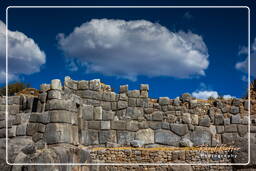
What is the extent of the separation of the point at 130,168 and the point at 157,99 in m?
4.83

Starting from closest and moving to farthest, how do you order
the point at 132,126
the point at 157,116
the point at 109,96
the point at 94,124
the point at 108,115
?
1. the point at 94,124
2. the point at 108,115
3. the point at 132,126
4. the point at 109,96
5. the point at 157,116

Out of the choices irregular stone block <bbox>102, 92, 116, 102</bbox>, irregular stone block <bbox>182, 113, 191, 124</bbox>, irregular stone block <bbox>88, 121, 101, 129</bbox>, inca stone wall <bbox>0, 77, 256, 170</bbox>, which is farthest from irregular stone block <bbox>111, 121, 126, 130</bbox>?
irregular stone block <bbox>182, 113, 191, 124</bbox>

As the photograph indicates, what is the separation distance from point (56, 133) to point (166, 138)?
5674 mm

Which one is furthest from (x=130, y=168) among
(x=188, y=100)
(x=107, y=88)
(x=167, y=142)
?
(x=188, y=100)

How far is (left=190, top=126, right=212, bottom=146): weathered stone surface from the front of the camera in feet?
55.5

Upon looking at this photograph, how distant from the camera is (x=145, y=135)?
16.3 m

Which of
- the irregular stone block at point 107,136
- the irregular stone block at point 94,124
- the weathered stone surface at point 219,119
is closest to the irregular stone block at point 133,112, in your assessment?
the irregular stone block at point 107,136

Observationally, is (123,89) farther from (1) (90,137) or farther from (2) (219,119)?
(2) (219,119)

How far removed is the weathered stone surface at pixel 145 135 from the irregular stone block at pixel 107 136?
1059 millimetres

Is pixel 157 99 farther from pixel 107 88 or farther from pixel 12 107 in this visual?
pixel 12 107

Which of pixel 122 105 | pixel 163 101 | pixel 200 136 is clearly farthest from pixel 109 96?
pixel 200 136

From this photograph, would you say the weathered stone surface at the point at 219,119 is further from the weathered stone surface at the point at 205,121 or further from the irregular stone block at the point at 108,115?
the irregular stone block at the point at 108,115

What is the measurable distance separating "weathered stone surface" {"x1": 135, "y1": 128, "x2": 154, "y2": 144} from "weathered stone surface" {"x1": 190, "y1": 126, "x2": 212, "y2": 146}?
1923 mm

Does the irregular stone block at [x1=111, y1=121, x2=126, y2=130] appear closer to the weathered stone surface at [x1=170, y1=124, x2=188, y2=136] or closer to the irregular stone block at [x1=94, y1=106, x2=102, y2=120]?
the irregular stone block at [x1=94, y1=106, x2=102, y2=120]
